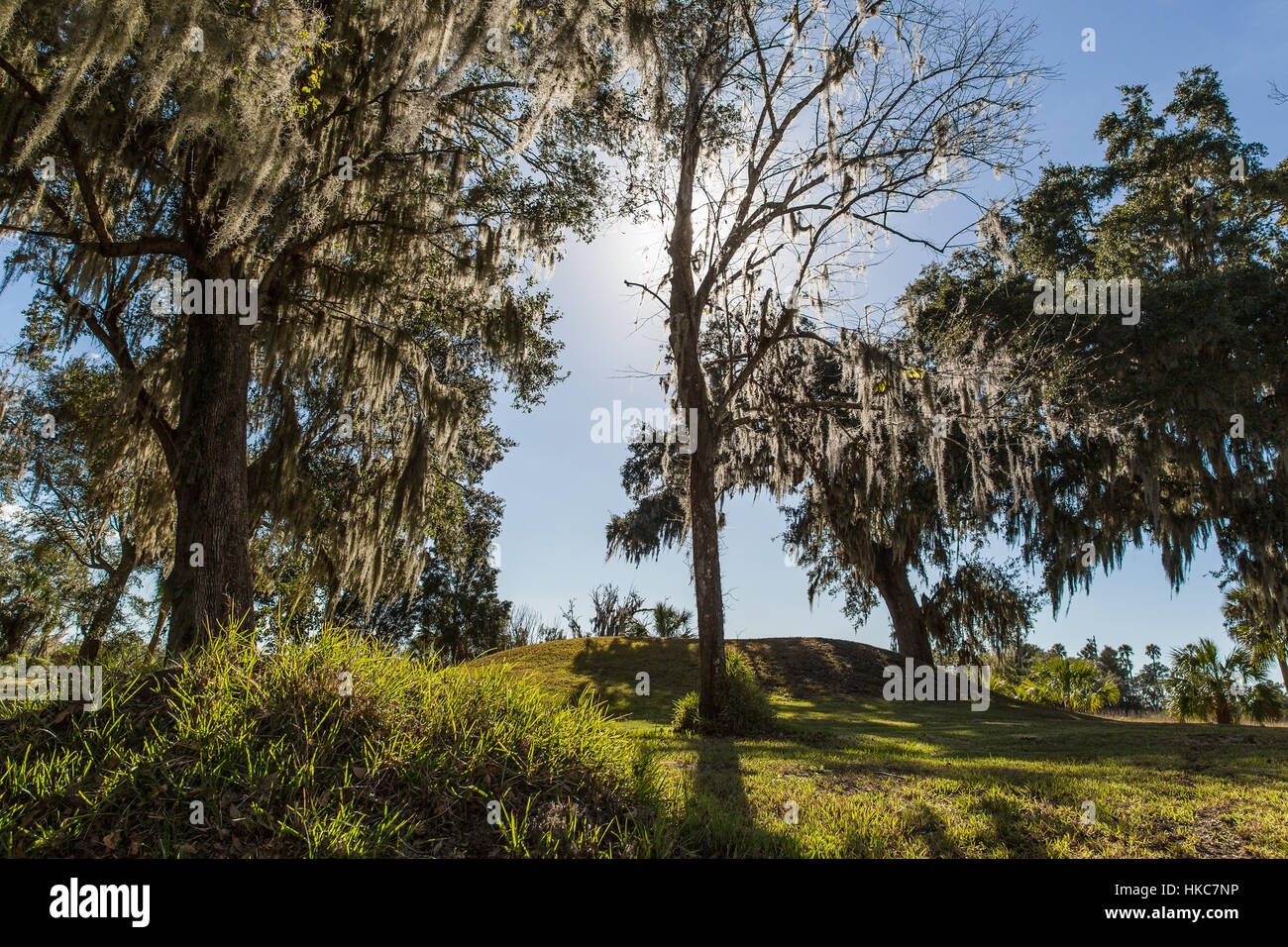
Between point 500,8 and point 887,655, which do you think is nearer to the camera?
point 500,8

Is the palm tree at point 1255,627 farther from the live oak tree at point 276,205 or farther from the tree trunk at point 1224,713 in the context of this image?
→ the live oak tree at point 276,205

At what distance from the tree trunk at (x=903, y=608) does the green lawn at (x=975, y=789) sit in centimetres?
551

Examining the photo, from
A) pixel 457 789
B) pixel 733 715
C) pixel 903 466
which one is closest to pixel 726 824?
pixel 457 789

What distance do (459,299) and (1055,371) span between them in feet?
36.5

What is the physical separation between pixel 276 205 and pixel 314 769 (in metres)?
7.01

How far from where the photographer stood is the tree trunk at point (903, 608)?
17.4 metres

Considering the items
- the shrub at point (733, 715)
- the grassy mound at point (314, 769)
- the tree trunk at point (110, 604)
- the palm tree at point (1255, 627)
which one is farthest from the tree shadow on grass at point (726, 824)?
the palm tree at point (1255, 627)

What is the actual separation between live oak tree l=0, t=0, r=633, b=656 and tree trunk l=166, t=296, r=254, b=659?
2 centimetres

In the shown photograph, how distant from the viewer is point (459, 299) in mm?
10297

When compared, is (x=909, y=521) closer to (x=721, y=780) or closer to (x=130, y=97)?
(x=721, y=780)

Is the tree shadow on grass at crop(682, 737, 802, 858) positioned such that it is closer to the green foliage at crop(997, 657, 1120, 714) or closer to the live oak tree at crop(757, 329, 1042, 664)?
the live oak tree at crop(757, 329, 1042, 664)

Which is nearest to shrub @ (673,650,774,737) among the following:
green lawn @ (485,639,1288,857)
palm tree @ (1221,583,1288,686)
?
green lawn @ (485,639,1288,857)
